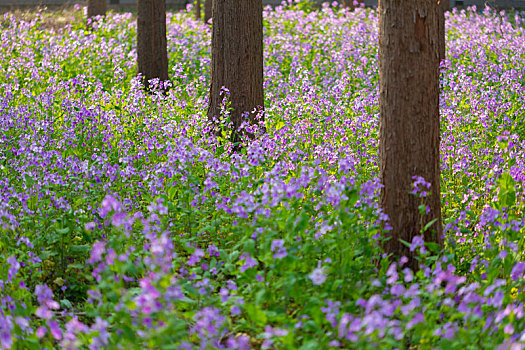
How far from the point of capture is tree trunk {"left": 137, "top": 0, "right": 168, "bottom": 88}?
11.1m

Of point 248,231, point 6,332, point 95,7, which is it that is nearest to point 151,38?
point 95,7

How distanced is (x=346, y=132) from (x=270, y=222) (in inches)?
119

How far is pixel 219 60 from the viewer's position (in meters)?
7.75

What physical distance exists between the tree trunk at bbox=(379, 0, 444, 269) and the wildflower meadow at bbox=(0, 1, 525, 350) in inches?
3.9

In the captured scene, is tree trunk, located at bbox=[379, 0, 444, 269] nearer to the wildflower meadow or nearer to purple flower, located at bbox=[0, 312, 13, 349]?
the wildflower meadow

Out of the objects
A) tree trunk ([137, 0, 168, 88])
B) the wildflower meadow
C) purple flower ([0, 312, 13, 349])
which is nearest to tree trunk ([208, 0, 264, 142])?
the wildflower meadow

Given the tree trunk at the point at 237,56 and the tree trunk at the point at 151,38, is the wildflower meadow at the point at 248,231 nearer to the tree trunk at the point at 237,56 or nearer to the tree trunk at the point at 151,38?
the tree trunk at the point at 237,56

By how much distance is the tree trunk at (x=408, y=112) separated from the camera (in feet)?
14.5

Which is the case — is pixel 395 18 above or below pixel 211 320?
above

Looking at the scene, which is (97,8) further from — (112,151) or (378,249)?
(378,249)

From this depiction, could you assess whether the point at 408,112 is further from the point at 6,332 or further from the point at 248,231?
the point at 6,332

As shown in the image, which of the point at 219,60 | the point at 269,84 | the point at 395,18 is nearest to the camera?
the point at 395,18

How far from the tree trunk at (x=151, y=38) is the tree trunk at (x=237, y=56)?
11.9 ft

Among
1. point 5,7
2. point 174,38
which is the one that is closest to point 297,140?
point 174,38
